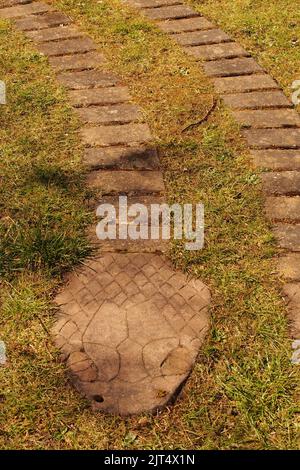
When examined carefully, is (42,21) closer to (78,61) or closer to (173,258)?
(78,61)

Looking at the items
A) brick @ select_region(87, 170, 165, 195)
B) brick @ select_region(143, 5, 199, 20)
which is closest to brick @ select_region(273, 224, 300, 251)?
brick @ select_region(87, 170, 165, 195)

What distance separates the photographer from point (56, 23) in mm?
5316

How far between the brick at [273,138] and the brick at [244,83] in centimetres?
61

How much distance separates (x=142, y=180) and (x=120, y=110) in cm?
92

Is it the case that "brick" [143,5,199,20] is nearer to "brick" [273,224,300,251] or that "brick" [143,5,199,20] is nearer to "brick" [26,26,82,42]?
"brick" [26,26,82,42]

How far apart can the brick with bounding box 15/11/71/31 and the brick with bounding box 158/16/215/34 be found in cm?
103

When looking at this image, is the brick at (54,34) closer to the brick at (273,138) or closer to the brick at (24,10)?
the brick at (24,10)

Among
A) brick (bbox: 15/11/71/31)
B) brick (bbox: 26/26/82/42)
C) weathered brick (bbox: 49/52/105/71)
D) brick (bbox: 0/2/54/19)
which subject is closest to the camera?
weathered brick (bbox: 49/52/105/71)

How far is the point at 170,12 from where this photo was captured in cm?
543

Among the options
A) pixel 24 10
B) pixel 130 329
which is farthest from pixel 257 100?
pixel 24 10

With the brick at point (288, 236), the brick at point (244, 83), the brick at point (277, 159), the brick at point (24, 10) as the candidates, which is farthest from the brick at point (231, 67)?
the brick at point (24, 10)

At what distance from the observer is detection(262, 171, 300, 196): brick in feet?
11.2

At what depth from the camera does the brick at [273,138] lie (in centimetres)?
378
